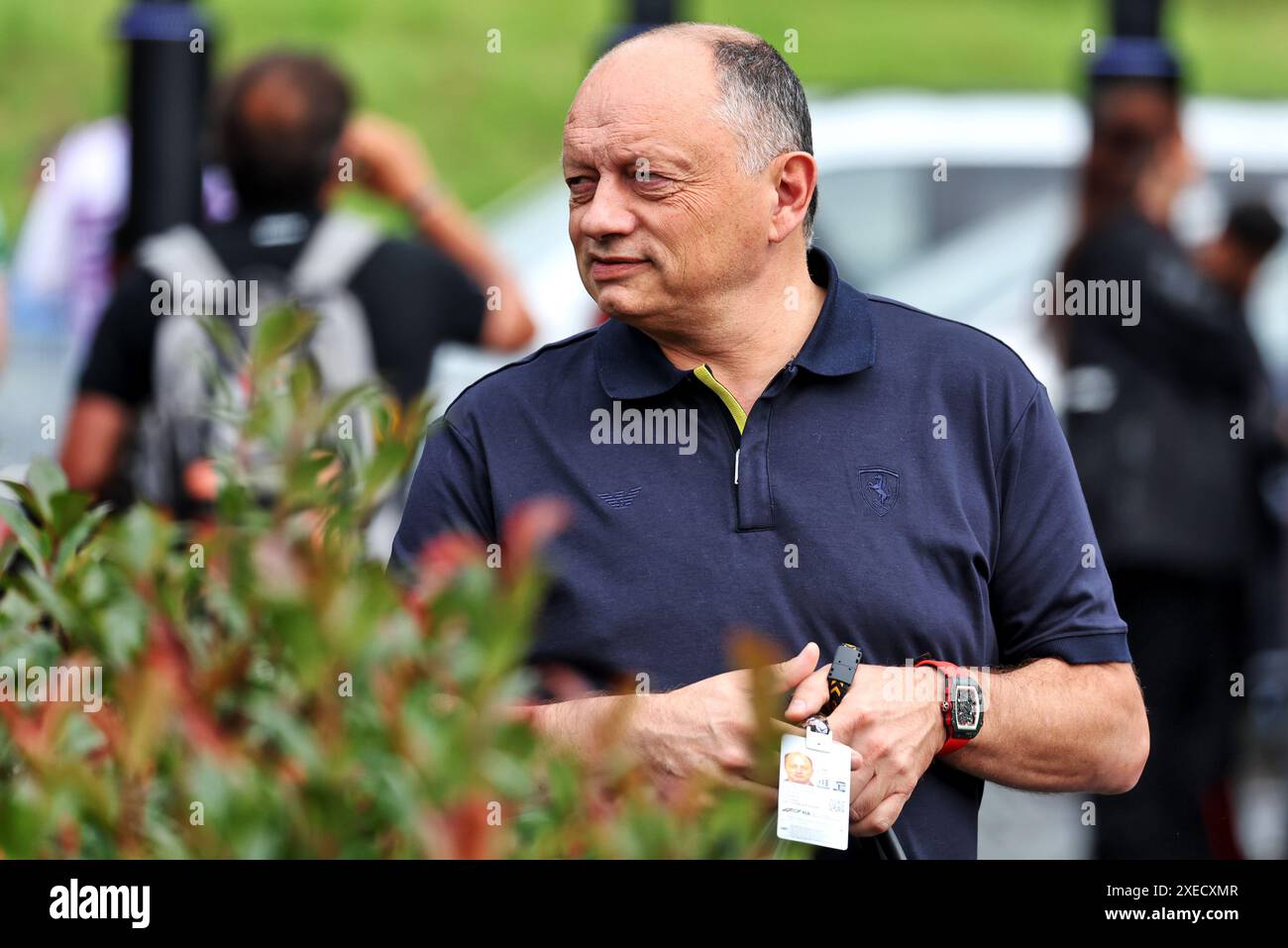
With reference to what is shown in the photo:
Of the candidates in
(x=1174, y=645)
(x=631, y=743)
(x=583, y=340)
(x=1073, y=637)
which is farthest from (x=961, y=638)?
(x=1174, y=645)

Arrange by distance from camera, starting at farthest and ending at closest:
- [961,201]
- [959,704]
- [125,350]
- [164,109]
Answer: [961,201], [164,109], [125,350], [959,704]

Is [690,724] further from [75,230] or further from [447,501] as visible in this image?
[75,230]

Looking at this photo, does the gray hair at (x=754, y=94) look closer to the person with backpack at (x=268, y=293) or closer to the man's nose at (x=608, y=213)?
Result: the man's nose at (x=608, y=213)

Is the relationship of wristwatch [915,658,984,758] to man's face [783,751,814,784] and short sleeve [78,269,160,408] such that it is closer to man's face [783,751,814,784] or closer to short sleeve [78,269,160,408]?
man's face [783,751,814,784]

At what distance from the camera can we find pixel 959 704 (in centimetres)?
225

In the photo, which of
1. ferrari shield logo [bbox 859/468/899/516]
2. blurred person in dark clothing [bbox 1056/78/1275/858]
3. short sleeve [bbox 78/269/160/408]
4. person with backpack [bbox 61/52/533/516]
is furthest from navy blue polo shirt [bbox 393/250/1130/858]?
blurred person in dark clothing [bbox 1056/78/1275/858]

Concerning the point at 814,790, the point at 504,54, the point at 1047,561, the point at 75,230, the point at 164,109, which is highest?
the point at 504,54

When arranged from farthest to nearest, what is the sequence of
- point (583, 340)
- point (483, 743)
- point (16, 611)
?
point (583, 340), point (16, 611), point (483, 743)

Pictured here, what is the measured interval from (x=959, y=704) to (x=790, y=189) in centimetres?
64

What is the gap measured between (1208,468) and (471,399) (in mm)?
2963

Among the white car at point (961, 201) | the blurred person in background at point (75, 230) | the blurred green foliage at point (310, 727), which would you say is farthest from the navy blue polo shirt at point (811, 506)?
the white car at point (961, 201)

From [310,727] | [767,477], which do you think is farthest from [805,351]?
[310,727]
